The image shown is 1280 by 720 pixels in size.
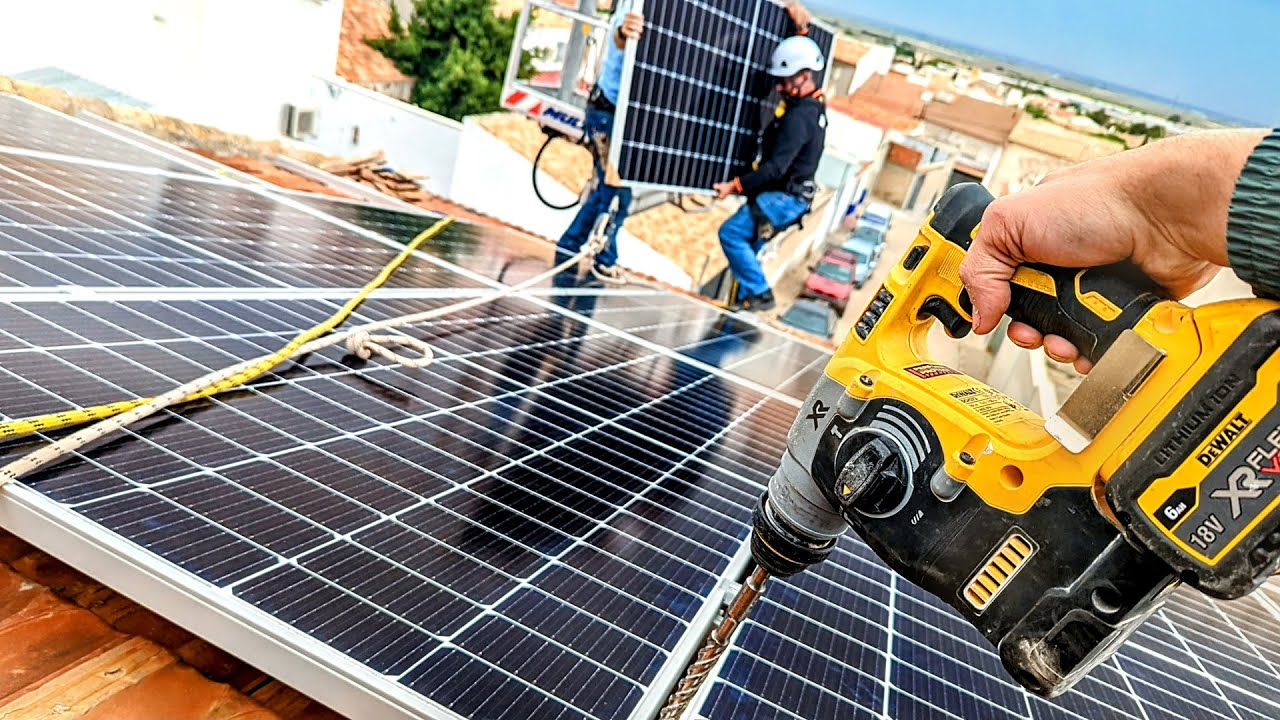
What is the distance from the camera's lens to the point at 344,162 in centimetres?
1051

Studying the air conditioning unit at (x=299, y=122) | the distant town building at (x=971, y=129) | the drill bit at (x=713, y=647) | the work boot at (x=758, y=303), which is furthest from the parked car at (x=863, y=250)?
the drill bit at (x=713, y=647)

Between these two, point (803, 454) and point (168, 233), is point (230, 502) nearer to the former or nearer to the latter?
point (803, 454)

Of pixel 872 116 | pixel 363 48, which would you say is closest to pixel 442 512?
pixel 363 48

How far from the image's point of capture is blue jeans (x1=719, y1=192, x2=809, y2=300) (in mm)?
7801

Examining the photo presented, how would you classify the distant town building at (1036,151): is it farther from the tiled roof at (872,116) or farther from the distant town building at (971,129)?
the tiled roof at (872,116)

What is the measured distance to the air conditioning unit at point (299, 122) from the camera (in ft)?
57.7

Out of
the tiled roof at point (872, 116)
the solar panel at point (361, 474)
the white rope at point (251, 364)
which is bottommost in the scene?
the solar panel at point (361, 474)

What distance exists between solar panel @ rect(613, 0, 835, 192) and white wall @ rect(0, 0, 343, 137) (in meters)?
12.0

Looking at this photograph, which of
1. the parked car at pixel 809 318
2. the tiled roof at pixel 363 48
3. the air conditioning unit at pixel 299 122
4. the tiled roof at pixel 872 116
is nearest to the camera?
the parked car at pixel 809 318


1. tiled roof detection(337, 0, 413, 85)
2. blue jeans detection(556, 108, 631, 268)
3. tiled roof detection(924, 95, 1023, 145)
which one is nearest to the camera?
blue jeans detection(556, 108, 631, 268)

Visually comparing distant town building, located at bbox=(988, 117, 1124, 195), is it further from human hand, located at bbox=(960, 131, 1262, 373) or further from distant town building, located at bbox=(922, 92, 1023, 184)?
human hand, located at bbox=(960, 131, 1262, 373)

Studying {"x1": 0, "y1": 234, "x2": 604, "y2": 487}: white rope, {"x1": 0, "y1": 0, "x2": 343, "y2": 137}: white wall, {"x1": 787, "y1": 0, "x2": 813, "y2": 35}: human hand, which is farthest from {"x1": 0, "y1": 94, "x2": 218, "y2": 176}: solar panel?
{"x1": 0, "y1": 0, "x2": 343, "y2": 137}: white wall

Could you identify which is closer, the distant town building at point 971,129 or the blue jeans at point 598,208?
the blue jeans at point 598,208

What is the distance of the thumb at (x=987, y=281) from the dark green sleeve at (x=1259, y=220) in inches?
22.3
